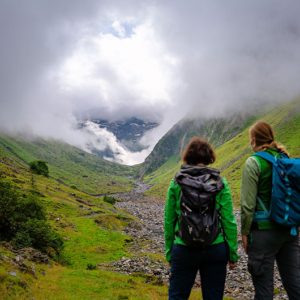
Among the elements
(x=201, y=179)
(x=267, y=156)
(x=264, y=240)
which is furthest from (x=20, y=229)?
(x=267, y=156)

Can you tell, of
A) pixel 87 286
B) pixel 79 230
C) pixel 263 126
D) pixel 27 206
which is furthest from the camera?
pixel 79 230

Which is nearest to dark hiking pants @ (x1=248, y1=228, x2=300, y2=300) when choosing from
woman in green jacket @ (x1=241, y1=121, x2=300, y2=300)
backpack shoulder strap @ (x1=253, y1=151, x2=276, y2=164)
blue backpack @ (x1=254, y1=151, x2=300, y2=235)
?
woman in green jacket @ (x1=241, y1=121, x2=300, y2=300)

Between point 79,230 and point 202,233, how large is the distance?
34082 mm

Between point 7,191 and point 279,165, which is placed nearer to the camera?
point 279,165

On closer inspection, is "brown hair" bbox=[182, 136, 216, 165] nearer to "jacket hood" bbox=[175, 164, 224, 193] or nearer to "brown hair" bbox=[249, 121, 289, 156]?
"jacket hood" bbox=[175, 164, 224, 193]

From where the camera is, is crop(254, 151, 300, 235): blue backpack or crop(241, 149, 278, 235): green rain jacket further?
crop(241, 149, 278, 235): green rain jacket

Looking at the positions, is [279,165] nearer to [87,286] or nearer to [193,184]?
[193,184]

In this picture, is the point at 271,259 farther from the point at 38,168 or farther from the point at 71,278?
the point at 38,168

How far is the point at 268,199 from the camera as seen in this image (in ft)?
17.1

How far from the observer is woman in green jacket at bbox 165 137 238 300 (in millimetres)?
4869

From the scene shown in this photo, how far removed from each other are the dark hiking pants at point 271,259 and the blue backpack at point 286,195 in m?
0.40

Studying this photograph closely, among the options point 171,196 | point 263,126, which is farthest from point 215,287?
point 263,126

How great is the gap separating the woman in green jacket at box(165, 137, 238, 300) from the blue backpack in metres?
1.01

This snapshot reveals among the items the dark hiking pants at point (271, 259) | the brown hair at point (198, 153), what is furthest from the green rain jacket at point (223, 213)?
the brown hair at point (198, 153)
